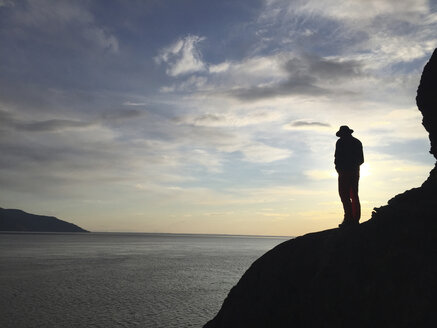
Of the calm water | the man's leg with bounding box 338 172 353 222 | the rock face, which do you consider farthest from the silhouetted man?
the calm water

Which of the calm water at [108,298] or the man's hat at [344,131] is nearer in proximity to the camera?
the man's hat at [344,131]

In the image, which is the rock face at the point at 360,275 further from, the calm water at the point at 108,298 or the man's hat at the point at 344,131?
the calm water at the point at 108,298

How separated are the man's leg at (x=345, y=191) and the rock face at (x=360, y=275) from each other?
4.15 ft

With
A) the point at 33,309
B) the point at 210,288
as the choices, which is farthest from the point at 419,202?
the point at 210,288

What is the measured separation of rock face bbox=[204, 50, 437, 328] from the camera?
6363 millimetres

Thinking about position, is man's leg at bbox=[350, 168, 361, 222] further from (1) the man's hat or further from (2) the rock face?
(1) the man's hat

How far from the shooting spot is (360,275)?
7105mm

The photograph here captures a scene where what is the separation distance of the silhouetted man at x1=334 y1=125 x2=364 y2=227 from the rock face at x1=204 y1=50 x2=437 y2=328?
1.17 metres

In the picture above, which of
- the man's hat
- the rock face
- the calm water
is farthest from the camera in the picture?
the calm water

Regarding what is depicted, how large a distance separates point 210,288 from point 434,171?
109 ft

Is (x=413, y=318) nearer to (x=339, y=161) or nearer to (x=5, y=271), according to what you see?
(x=339, y=161)

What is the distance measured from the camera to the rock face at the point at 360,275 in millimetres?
6363

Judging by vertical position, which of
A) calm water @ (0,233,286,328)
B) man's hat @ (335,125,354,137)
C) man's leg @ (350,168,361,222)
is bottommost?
calm water @ (0,233,286,328)

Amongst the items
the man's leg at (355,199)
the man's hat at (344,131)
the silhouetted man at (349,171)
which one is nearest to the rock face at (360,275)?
the man's leg at (355,199)
